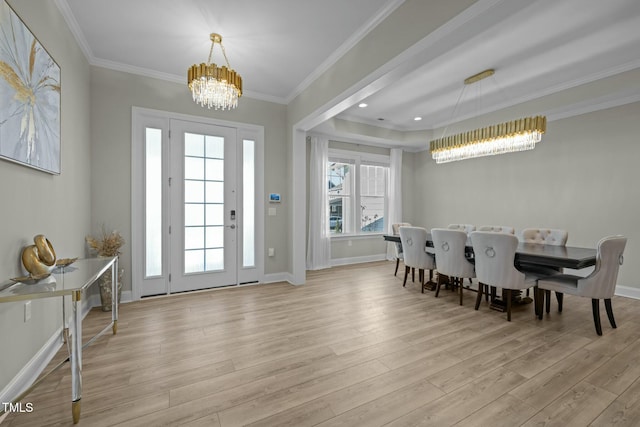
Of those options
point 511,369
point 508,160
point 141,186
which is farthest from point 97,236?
point 508,160

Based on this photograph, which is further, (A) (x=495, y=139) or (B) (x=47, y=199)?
(A) (x=495, y=139)

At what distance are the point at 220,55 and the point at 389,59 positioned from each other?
2.07 meters

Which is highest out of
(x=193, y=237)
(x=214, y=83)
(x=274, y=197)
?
(x=214, y=83)

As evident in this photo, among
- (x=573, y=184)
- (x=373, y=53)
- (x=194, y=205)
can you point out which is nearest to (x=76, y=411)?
(x=194, y=205)

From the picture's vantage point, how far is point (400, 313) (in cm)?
315

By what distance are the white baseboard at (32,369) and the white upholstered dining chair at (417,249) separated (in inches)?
156

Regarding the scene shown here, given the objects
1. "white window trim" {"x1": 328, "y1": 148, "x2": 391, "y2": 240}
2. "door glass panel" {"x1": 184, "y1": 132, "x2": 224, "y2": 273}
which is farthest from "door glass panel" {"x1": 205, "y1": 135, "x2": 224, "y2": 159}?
"white window trim" {"x1": 328, "y1": 148, "x2": 391, "y2": 240}

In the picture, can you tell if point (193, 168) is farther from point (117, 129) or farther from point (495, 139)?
point (495, 139)

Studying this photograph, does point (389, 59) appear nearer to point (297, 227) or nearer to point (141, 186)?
point (297, 227)

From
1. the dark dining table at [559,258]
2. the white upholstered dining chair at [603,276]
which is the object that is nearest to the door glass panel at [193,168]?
the dark dining table at [559,258]

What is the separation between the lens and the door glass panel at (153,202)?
3.67 metres

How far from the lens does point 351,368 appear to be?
205 centimetres

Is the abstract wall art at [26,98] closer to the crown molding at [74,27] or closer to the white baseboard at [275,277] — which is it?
the crown molding at [74,27]

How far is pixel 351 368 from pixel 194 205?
306cm
